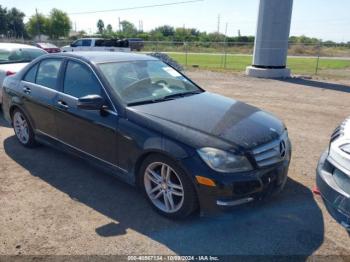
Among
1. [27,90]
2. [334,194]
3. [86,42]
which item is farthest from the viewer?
[86,42]

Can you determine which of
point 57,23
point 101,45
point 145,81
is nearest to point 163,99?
point 145,81

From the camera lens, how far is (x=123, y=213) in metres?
3.64

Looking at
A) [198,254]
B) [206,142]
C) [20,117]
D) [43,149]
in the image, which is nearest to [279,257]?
[198,254]

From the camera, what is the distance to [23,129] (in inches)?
215

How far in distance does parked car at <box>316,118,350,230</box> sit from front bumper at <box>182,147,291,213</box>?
1.70 ft

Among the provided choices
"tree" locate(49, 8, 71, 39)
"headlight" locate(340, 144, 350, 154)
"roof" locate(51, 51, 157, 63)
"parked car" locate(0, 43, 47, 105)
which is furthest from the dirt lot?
"tree" locate(49, 8, 71, 39)

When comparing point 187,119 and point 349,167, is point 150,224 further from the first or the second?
point 349,167

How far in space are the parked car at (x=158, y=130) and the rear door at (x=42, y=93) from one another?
0.02 m

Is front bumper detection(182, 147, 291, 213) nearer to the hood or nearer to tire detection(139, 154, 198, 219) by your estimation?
tire detection(139, 154, 198, 219)

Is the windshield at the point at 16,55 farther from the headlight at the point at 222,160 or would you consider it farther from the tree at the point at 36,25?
the tree at the point at 36,25

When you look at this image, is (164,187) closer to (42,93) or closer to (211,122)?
(211,122)

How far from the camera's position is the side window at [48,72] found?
4664 mm

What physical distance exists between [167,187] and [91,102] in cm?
125

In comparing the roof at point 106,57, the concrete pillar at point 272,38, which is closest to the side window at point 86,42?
the concrete pillar at point 272,38
